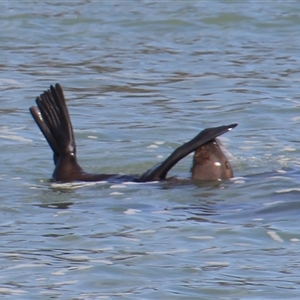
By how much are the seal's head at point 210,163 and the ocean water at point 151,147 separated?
128mm

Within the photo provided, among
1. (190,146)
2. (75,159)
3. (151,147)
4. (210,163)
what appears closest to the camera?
(190,146)

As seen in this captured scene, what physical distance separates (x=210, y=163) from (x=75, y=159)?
106 centimetres

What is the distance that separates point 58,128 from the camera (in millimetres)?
7852

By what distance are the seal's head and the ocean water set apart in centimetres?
13

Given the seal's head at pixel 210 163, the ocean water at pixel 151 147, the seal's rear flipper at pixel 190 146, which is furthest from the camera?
the seal's head at pixel 210 163

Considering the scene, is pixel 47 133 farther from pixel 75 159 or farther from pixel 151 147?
pixel 151 147

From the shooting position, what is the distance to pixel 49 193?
7.34 meters

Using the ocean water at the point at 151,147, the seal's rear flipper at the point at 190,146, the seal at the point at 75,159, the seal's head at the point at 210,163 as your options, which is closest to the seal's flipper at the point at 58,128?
the seal at the point at 75,159

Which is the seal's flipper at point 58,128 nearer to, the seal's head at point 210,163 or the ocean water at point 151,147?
the ocean water at point 151,147

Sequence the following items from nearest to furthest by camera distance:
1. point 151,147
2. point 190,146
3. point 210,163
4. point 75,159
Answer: point 190,146
point 210,163
point 75,159
point 151,147

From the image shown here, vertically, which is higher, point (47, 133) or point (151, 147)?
point (47, 133)

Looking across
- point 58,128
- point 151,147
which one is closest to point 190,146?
point 58,128

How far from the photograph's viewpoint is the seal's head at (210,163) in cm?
732

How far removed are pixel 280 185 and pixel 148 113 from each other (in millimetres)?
3239
